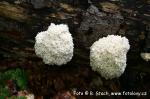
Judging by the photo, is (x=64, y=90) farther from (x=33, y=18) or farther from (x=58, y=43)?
(x=33, y=18)

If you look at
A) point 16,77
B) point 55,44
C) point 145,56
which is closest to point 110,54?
point 145,56

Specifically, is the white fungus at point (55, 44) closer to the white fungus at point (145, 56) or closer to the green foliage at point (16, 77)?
the green foliage at point (16, 77)

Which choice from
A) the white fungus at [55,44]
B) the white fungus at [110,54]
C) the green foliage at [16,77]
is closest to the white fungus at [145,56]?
the white fungus at [110,54]

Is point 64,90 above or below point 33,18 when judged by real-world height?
below

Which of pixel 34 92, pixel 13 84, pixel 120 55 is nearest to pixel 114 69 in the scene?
pixel 120 55

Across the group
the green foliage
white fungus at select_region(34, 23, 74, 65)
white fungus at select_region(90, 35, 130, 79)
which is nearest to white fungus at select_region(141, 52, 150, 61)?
white fungus at select_region(90, 35, 130, 79)

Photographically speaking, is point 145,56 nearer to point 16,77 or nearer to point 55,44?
point 55,44

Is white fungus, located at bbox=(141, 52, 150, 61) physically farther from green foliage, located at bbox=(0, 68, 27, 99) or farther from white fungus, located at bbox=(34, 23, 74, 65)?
green foliage, located at bbox=(0, 68, 27, 99)
